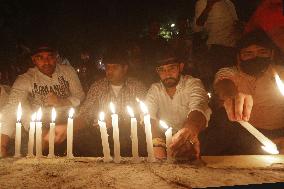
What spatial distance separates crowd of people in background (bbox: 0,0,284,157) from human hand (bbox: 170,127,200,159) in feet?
0.04

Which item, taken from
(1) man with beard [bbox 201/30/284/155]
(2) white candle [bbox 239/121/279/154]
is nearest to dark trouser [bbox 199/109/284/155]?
(1) man with beard [bbox 201/30/284/155]

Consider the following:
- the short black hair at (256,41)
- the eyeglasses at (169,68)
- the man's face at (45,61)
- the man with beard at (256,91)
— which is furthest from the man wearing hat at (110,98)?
the short black hair at (256,41)

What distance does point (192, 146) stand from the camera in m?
3.82

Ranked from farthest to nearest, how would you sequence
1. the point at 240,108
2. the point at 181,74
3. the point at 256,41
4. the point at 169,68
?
the point at 181,74 < the point at 169,68 < the point at 256,41 < the point at 240,108

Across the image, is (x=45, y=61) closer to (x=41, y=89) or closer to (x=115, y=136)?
(x=41, y=89)

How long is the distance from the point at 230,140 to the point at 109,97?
8.51 feet

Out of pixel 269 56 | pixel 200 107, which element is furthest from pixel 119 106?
pixel 269 56

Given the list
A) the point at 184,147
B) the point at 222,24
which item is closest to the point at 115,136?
the point at 184,147

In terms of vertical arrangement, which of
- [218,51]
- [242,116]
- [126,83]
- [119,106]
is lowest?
[242,116]

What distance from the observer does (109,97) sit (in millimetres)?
6914

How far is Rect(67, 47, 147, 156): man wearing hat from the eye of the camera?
6543mm

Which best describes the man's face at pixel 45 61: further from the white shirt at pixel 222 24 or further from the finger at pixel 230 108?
the finger at pixel 230 108

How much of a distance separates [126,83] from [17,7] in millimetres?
8409

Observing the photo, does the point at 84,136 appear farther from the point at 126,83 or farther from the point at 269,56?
the point at 269,56
